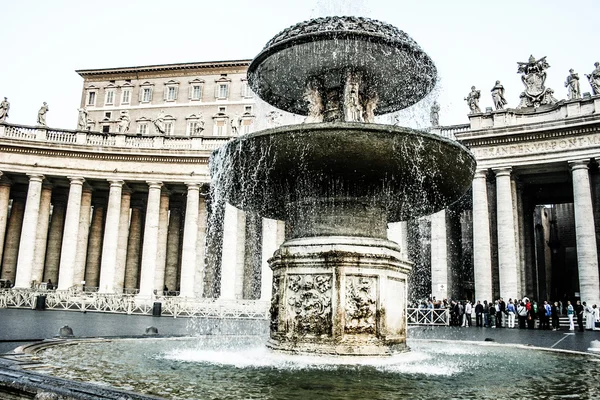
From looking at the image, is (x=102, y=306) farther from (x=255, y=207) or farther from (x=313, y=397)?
(x=313, y=397)

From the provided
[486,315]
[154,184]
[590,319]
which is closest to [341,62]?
[486,315]

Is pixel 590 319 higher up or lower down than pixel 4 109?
lower down

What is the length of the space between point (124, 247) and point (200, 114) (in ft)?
65.8

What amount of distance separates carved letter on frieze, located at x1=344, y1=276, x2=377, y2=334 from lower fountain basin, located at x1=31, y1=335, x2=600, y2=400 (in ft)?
1.60

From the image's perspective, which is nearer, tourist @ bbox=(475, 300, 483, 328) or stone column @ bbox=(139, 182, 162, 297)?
tourist @ bbox=(475, 300, 483, 328)

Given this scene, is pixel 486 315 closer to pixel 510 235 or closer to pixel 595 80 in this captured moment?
pixel 510 235

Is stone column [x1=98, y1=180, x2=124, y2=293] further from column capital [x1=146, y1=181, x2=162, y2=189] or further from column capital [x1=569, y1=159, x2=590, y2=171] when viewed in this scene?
column capital [x1=569, y1=159, x2=590, y2=171]

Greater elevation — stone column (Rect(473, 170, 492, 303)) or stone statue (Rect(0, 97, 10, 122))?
stone statue (Rect(0, 97, 10, 122))

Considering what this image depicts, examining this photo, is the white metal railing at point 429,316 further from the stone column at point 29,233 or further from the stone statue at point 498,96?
the stone column at point 29,233

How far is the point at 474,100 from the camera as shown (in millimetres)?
36094

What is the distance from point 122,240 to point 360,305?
34.8 m

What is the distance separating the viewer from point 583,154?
104 feet

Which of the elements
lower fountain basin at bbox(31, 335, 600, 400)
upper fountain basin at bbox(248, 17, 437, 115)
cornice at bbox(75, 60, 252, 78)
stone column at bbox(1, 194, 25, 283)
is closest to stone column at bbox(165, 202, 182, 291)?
stone column at bbox(1, 194, 25, 283)

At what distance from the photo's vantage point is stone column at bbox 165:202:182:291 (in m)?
45.6
